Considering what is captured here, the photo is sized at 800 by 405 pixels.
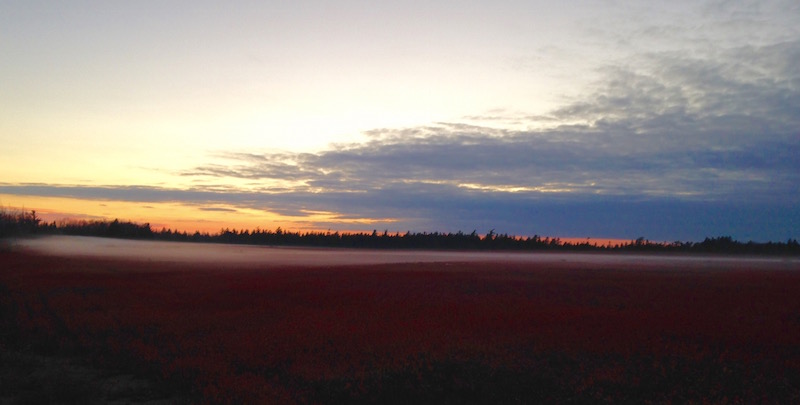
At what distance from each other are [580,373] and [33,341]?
51.6 feet

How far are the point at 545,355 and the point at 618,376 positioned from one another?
7.26ft

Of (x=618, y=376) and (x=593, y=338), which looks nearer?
(x=618, y=376)

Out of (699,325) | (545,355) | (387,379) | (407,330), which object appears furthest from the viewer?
(699,325)

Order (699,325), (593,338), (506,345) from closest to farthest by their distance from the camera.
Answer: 1. (506,345)
2. (593,338)
3. (699,325)

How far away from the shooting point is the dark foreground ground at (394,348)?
1123 cm

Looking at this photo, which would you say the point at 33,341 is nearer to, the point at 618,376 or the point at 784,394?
the point at 618,376

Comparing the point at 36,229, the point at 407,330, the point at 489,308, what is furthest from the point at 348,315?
the point at 36,229

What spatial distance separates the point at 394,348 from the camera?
14.6 metres

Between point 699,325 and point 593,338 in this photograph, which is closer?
point 593,338

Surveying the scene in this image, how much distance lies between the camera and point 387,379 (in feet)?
39.2

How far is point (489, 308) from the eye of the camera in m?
22.7

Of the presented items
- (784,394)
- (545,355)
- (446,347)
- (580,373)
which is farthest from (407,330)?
(784,394)

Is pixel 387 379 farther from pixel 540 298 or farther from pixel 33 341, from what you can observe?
pixel 540 298

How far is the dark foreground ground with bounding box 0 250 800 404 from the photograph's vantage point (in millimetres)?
11227
